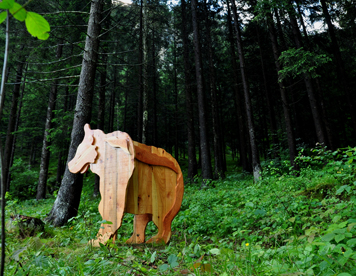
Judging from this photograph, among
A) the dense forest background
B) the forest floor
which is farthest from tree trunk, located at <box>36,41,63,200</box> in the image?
the forest floor

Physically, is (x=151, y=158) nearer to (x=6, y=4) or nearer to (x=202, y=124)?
(x=6, y=4)

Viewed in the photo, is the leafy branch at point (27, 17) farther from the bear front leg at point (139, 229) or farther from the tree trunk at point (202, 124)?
the tree trunk at point (202, 124)

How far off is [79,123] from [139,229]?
315 centimetres

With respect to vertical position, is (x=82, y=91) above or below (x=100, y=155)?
above

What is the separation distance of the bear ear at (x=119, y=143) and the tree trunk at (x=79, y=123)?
2043mm

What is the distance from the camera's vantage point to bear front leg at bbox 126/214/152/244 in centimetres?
396

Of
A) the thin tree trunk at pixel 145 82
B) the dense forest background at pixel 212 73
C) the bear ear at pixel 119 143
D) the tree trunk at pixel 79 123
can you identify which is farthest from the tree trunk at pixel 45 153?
the bear ear at pixel 119 143

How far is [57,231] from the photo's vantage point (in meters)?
4.68

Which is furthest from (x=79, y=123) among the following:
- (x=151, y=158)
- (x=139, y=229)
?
(x=139, y=229)

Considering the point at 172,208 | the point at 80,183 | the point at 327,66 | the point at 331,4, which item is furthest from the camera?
the point at 327,66

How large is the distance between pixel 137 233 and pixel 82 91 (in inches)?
152

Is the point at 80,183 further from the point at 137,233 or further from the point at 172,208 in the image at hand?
the point at 172,208

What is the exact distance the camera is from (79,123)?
5727 millimetres

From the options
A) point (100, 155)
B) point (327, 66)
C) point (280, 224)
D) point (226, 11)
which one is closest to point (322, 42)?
point (327, 66)
